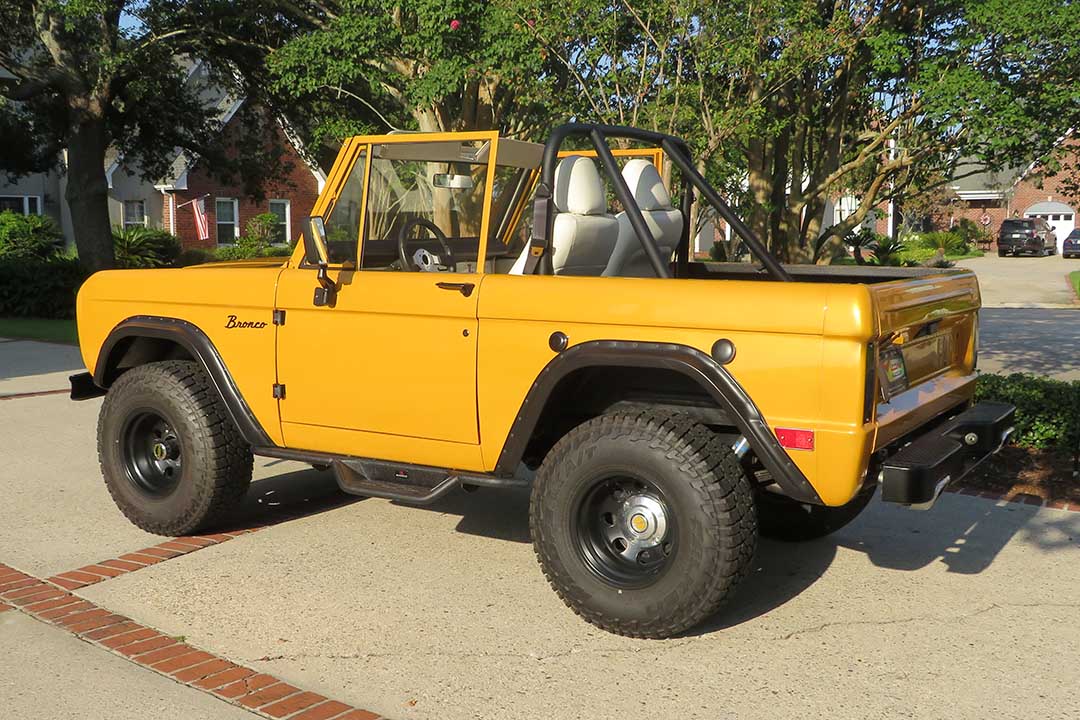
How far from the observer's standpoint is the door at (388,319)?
16.2 feet

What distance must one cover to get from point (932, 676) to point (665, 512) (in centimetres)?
118

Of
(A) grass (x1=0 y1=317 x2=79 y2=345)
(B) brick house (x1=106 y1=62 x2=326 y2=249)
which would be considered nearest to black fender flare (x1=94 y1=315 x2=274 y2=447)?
(A) grass (x1=0 y1=317 x2=79 y2=345)

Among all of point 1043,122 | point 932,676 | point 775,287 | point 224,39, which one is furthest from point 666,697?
point 224,39

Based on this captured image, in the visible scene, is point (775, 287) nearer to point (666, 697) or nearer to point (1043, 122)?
point (666, 697)

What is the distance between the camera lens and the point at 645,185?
18.7 feet

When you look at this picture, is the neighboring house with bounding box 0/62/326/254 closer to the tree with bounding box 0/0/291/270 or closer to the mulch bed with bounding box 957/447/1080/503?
the tree with bounding box 0/0/291/270

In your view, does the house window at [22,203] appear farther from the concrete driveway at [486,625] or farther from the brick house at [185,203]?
the concrete driveway at [486,625]

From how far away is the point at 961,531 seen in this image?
237 inches

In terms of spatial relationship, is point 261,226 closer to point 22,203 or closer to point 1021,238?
point 22,203

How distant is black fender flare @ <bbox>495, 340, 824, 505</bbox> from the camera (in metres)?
4.18

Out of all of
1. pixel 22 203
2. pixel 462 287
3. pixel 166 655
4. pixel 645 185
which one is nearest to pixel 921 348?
pixel 645 185

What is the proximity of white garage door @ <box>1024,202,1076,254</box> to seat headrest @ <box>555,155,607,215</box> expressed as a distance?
5634 centimetres

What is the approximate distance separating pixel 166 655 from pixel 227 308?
1912mm

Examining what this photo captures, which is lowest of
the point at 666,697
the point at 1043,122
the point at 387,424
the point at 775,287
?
the point at 666,697
